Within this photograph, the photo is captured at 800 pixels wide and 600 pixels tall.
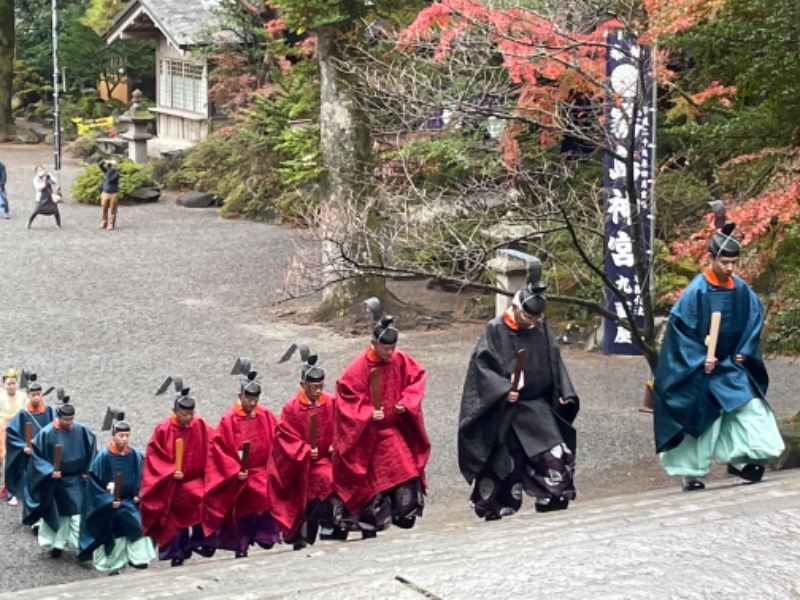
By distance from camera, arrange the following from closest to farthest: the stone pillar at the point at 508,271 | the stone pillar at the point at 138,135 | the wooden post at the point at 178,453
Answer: the wooden post at the point at 178,453, the stone pillar at the point at 508,271, the stone pillar at the point at 138,135

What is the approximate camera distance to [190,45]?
1278 inches

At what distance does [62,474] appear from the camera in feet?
31.8

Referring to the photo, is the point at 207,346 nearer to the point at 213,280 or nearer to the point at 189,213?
the point at 213,280

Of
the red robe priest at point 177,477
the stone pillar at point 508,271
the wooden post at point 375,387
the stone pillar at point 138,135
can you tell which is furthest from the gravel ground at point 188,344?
the stone pillar at point 138,135

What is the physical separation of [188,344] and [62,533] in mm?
7524

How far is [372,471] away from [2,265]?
15.5 meters

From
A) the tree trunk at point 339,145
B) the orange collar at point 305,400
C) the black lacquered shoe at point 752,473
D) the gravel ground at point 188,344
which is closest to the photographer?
the black lacquered shoe at point 752,473

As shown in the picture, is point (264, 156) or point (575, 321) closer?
point (575, 321)

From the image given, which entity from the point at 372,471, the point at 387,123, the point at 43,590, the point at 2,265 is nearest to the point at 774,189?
the point at 372,471

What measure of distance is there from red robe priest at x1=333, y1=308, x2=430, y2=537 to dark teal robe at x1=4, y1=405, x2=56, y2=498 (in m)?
3.07

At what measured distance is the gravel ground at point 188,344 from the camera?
11727 mm

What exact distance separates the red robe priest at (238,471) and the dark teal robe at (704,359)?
2.67 metres

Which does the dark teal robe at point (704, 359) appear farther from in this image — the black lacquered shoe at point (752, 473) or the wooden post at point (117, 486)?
the wooden post at point (117, 486)

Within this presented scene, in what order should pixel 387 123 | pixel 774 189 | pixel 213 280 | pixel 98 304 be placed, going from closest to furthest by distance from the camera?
pixel 774 189 → pixel 387 123 → pixel 98 304 → pixel 213 280
